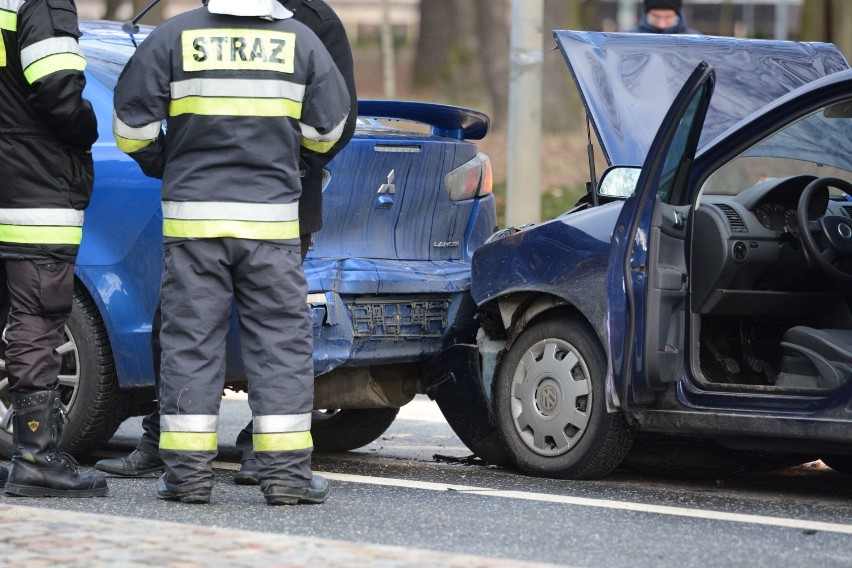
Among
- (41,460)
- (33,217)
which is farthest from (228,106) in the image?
(41,460)

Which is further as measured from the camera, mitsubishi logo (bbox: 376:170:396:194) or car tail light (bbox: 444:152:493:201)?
car tail light (bbox: 444:152:493:201)

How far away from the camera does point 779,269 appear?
5980 millimetres

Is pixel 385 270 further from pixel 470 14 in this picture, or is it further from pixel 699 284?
pixel 470 14

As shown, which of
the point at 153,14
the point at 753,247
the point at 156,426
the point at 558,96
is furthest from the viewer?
the point at 558,96

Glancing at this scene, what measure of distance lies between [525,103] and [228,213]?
5.82 metres

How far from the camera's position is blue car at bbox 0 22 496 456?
6.00 m

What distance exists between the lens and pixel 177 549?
4.19 m

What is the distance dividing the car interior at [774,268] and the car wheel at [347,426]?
5.50 ft

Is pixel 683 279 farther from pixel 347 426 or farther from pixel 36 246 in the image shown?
pixel 36 246

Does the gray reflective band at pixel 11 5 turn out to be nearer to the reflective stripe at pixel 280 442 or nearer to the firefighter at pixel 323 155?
the firefighter at pixel 323 155

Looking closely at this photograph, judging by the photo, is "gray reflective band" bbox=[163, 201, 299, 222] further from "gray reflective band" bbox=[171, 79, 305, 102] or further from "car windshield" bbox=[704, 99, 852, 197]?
"car windshield" bbox=[704, 99, 852, 197]

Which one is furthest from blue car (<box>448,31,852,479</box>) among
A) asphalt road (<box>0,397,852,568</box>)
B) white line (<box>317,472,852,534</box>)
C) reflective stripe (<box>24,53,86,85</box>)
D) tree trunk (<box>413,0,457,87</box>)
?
tree trunk (<box>413,0,457,87</box>)

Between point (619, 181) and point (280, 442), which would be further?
point (619, 181)

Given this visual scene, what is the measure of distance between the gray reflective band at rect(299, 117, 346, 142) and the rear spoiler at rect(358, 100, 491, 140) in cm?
69
